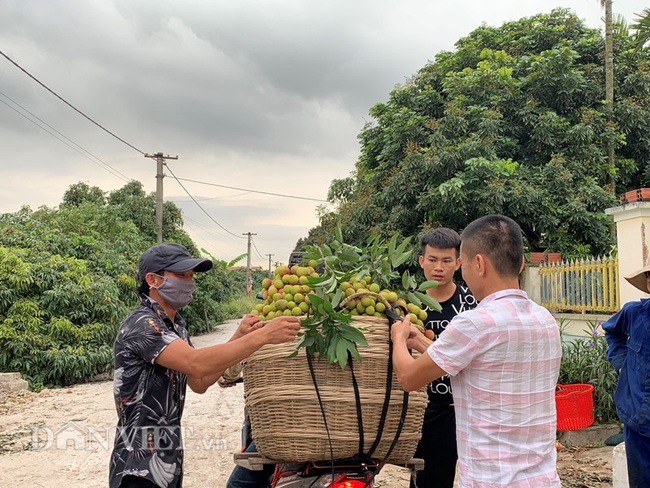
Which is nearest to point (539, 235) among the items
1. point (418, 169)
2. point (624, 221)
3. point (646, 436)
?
point (418, 169)

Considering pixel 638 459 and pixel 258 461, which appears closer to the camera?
pixel 258 461

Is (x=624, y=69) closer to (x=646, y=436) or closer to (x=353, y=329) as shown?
(x=646, y=436)

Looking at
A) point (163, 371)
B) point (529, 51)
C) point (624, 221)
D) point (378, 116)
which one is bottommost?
point (163, 371)

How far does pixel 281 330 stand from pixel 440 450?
1.37 metres

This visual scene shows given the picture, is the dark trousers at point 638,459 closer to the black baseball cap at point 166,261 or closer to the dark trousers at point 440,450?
the dark trousers at point 440,450

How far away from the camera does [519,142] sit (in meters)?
15.6

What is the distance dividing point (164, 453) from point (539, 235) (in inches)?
555

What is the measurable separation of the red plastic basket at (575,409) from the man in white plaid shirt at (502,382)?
157 inches

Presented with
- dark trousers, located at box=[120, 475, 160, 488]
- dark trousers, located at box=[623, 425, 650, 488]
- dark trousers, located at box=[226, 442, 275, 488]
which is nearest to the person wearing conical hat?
dark trousers, located at box=[623, 425, 650, 488]

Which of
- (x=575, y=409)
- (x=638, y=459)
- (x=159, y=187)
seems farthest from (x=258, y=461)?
(x=159, y=187)

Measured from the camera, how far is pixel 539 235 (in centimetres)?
1492

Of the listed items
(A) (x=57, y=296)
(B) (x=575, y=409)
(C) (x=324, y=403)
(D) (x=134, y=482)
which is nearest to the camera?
(C) (x=324, y=403)

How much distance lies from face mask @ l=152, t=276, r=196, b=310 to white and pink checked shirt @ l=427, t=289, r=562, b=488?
1208 mm

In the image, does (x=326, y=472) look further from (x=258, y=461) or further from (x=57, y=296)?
(x=57, y=296)
